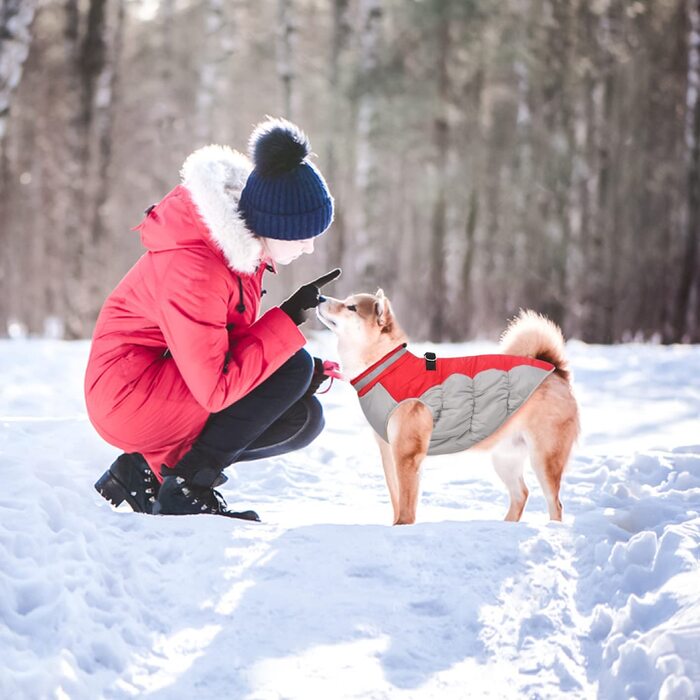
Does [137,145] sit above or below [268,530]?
above

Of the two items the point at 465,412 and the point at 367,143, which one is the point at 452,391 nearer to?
the point at 465,412

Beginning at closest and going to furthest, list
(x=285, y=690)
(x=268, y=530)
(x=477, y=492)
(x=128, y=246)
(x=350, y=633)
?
(x=285, y=690), (x=350, y=633), (x=268, y=530), (x=477, y=492), (x=128, y=246)

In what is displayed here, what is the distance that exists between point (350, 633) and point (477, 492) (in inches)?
90.3

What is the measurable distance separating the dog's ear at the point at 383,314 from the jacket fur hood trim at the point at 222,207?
1009 millimetres

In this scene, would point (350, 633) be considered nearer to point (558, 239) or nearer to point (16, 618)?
point (16, 618)

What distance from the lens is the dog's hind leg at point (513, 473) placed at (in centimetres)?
398

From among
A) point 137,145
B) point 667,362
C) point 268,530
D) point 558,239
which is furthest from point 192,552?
point 137,145

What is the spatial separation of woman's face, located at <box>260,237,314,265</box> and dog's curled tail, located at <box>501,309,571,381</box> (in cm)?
131

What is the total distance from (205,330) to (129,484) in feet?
2.72

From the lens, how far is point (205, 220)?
304 cm

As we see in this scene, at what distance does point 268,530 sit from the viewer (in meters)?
3.08

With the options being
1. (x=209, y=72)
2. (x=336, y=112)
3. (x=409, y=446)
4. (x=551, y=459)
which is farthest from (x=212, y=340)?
(x=336, y=112)

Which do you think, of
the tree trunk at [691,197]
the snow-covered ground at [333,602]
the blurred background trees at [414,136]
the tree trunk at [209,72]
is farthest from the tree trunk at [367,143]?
the snow-covered ground at [333,602]

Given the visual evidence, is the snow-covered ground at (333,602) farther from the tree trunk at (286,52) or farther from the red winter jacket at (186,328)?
the tree trunk at (286,52)
